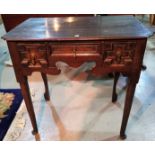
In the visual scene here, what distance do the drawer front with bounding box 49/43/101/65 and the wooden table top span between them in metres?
0.05

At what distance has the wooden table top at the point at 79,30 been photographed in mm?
885

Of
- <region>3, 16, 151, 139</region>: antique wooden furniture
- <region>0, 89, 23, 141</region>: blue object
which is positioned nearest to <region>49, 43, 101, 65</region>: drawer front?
<region>3, 16, 151, 139</region>: antique wooden furniture

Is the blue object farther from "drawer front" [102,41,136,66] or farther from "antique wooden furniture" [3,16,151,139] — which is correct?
"drawer front" [102,41,136,66]

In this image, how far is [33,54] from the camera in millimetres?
941

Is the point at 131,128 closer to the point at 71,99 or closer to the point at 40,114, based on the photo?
the point at 71,99

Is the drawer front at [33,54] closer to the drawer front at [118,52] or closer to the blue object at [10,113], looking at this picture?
the drawer front at [118,52]

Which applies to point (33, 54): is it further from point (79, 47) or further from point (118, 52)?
point (118, 52)

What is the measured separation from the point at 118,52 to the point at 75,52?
0.22 m

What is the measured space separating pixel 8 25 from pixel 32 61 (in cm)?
170

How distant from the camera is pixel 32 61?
0.97 meters

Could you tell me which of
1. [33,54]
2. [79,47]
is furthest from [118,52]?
[33,54]

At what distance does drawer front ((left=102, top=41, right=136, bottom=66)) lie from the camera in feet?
2.95

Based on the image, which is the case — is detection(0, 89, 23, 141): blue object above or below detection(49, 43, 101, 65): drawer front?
below

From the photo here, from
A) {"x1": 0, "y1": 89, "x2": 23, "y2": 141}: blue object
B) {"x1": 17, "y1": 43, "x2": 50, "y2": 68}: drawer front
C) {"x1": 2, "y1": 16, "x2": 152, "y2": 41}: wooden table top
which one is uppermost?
{"x1": 2, "y1": 16, "x2": 152, "y2": 41}: wooden table top
